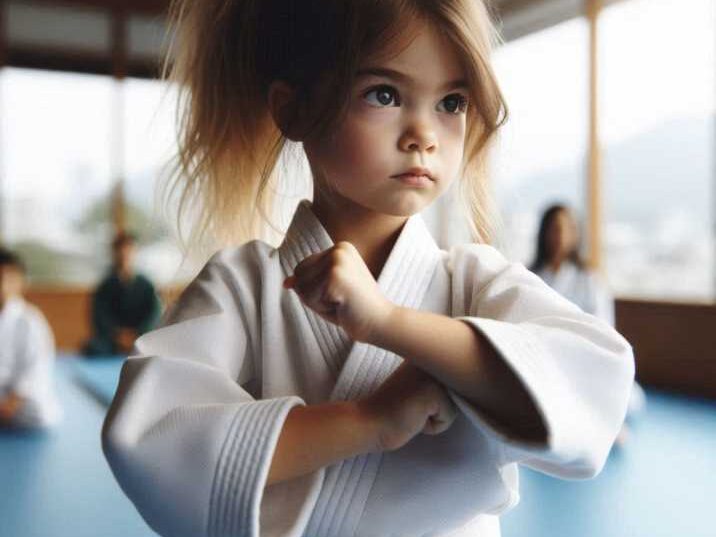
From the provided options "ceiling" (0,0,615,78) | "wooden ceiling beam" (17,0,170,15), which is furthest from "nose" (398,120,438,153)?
"wooden ceiling beam" (17,0,170,15)

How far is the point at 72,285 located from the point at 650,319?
22.4ft

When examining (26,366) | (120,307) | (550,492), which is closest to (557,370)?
(550,492)

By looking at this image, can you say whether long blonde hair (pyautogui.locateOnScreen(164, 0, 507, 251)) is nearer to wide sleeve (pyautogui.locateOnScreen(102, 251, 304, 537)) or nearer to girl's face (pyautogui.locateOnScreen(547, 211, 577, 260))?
wide sleeve (pyautogui.locateOnScreen(102, 251, 304, 537))

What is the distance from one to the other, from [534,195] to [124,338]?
464 cm

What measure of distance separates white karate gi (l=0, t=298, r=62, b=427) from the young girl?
4.13m

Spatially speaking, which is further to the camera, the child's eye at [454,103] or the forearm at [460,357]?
the child's eye at [454,103]

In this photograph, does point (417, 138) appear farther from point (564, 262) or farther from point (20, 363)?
point (20, 363)

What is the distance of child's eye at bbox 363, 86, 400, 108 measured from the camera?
0.94 meters

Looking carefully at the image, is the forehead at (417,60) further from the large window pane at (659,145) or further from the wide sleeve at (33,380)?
the large window pane at (659,145)

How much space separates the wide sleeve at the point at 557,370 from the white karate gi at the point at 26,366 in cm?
445

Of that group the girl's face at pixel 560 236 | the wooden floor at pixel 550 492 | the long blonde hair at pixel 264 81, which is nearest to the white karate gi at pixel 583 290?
the girl's face at pixel 560 236

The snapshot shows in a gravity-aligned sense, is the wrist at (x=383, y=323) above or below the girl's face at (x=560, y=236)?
above

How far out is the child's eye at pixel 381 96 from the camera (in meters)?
0.94

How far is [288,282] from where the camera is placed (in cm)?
84
